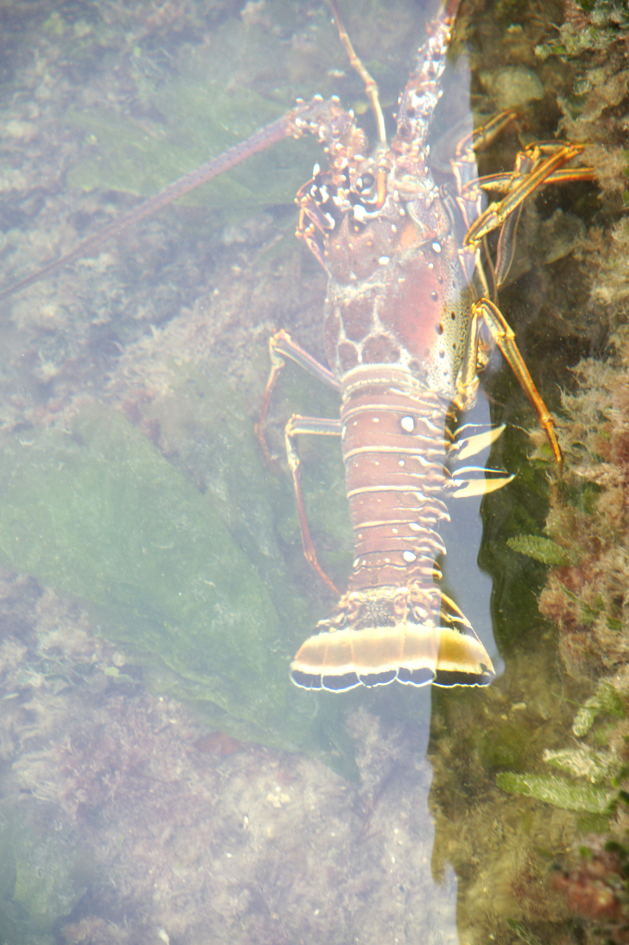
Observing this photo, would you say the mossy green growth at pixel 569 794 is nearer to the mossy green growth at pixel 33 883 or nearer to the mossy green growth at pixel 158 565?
the mossy green growth at pixel 158 565

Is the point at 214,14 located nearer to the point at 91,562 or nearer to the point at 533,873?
the point at 91,562

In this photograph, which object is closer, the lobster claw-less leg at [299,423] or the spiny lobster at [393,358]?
the spiny lobster at [393,358]

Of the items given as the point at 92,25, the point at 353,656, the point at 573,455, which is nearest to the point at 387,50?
the point at 92,25

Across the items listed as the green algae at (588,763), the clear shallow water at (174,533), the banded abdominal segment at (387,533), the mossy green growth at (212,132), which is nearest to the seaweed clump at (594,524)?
the green algae at (588,763)

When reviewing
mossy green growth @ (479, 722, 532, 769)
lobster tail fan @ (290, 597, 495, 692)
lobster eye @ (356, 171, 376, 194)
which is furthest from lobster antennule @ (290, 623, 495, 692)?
lobster eye @ (356, 171, 376, 194)

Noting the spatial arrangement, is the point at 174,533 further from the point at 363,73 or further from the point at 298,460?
the point at 363,73

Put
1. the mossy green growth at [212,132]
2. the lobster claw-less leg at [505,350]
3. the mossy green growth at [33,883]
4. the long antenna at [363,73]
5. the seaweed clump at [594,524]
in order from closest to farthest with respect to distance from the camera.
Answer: the seaweed clump at [594,524], the lobster claw-less leg at [505,350], the long antenna at [363,73], the mossy green growth at [212,132], the mossy green growth at [33,883]

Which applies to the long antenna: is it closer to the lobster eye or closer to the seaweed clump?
the lobster eye
